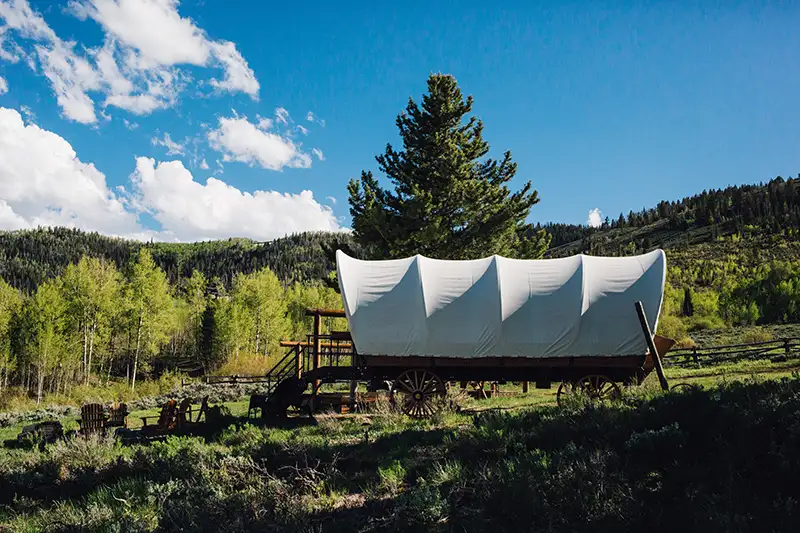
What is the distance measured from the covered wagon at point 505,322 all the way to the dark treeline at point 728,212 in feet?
217

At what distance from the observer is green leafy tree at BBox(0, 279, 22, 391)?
3425cm

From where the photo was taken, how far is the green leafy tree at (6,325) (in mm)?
34250

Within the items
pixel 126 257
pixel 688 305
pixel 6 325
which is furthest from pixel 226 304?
pixel 126 257

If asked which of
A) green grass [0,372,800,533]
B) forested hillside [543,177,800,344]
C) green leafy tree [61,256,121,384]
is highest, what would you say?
forested hillside [543,177,800,344]

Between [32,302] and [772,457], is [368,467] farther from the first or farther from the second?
[32,302]

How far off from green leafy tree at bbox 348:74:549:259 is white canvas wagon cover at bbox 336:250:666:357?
7.43m

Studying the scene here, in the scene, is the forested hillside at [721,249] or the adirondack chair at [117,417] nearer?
the adirondack chair at [117,417]

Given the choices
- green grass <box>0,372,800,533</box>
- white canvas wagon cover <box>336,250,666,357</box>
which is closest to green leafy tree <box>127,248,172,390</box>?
green grass <box>0,372,800,533</box>

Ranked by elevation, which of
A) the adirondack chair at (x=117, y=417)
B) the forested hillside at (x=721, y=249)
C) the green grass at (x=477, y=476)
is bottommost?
the adirondack chair at (x=117, y=417)

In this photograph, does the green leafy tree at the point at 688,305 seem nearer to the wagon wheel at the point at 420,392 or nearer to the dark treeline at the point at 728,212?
the dark treeline at the point at 728,212

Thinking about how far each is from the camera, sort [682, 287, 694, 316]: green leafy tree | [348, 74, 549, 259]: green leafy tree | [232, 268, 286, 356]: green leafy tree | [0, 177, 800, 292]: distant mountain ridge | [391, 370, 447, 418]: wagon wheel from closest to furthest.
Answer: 1. [391, 370, 447, 418]: wagon wheel
2. [348, 74, 549, 259]: green leafy tree
3. [232, 268, 286, 356]: green leafy tree
4. [682, 287, 694, 316]: green leafy tree
5. [0, 177, 800, 292]: distant mountain ridge

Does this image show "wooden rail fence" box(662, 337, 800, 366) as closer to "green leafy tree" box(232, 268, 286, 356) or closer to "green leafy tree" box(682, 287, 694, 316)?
"green leafy tree" box(232, 268, 286, 356)

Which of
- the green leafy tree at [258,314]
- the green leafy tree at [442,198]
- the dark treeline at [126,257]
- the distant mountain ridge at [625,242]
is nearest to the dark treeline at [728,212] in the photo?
the distant mountain ridge at [625,242]

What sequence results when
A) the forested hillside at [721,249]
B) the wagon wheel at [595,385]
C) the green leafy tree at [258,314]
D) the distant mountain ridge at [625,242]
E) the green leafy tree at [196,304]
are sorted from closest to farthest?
the wagon wheel at [595,385]
the green leafy tree at [258,314]
the forested hillside at [721,249]
the green leafy tree at [196,304]
the distant mountain ridge at [625,242]
